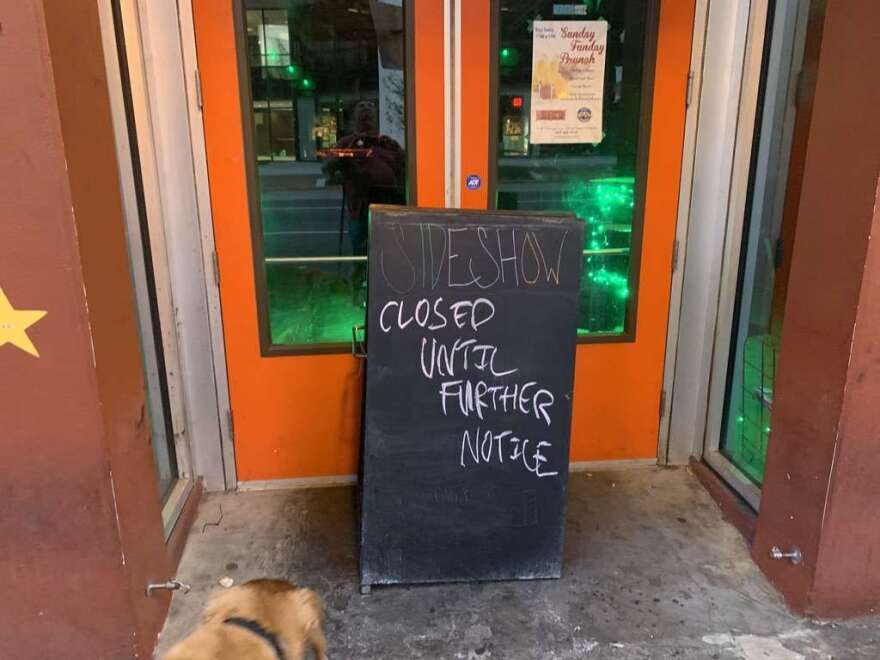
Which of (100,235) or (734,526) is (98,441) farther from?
(734,526)

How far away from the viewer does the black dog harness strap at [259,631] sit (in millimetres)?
1642

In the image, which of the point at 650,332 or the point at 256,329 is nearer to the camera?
the point at 256,329

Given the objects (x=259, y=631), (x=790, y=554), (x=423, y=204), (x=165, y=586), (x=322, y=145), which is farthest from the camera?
(x=423, y=204)

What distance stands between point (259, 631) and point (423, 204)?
6.13ft

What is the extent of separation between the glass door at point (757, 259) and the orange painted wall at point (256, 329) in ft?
4.34

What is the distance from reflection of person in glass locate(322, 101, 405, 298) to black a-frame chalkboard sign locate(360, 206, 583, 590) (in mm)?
766

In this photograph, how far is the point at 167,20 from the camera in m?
2.63

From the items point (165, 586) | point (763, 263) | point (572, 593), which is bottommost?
point (572, 593)

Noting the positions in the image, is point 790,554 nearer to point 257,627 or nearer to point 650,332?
point 650,332

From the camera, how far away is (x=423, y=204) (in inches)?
117

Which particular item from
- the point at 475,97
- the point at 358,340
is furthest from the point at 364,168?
the point at 358,340

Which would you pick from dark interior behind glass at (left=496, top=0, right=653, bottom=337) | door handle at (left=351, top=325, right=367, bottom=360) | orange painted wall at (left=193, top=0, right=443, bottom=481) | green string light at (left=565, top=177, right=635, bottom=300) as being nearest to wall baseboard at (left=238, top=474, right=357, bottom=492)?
orange painted wall at (left=193, top=0, right=443, bottom=481)

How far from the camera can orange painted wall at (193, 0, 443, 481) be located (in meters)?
2.75

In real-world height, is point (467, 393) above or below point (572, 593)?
above
